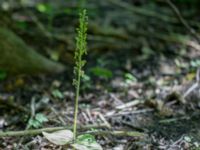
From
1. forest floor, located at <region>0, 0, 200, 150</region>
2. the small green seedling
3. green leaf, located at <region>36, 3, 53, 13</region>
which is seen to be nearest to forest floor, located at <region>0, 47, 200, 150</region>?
forest floor, located at <region>0, 0, 200, 150</region>

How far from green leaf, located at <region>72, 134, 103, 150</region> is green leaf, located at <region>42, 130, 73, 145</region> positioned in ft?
0.15

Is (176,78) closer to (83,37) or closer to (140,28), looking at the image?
(140,28)

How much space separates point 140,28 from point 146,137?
206 centimetres

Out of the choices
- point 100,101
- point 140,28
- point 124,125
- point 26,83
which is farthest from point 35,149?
point 140,28

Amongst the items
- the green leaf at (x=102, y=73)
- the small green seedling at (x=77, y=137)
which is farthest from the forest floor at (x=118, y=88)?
the small green seedling at (x=77, y=137)

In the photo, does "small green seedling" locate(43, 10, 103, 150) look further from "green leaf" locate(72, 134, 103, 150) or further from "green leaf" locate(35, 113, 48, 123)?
"green leaf" locate(35, 113, 48, 123)

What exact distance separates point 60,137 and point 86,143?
134mm

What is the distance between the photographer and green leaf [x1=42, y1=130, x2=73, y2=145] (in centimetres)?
203

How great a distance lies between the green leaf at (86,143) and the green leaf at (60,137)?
0.15 ft

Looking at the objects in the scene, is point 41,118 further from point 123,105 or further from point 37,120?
point 123,105

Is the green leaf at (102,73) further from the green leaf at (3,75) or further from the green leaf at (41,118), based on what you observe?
the green leaf at (41,118)

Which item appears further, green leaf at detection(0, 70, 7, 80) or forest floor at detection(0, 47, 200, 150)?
green leaf at detection(0, 70, 7, 80)

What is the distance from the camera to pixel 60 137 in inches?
81.5

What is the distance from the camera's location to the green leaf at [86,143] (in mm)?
2016
